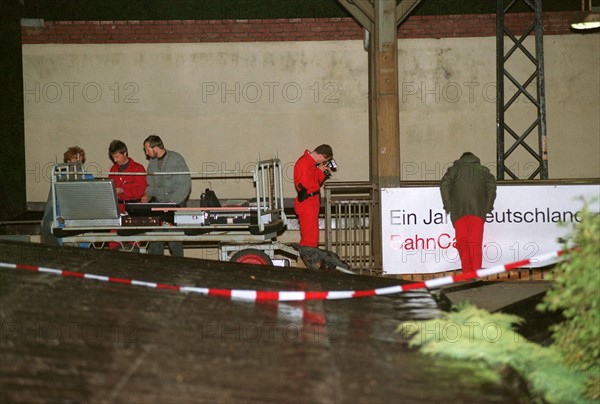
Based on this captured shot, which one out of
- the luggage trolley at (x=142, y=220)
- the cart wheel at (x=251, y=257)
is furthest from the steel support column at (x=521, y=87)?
the luggage trolley at (x=142, y=220)

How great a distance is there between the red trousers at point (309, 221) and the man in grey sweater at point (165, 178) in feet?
5.58

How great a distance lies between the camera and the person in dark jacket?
11.4m

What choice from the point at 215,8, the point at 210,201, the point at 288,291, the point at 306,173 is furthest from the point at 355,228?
the point at 215,8

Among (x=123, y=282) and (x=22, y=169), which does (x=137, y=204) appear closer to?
(x=123, y=282)

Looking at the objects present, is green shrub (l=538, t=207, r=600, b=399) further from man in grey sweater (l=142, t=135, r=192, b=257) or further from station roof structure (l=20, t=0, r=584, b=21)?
station roof structure (l=20, t=0, r=584, b=21)

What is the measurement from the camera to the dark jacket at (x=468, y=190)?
11.4 meters

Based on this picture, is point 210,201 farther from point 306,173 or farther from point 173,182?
point 306,173

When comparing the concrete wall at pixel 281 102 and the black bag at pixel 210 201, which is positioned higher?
the concrete wall at pixel 281 102

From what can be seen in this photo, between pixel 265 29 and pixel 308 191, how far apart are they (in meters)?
6.83

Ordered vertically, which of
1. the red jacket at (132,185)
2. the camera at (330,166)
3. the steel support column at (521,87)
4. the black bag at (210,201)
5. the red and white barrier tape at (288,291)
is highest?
the steel support column at (521,87)

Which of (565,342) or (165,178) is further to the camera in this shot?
(165,178)

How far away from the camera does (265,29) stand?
17516 mm

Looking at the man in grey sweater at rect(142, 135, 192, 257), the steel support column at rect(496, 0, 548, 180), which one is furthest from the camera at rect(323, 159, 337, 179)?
the steel support column at rect(496, 0, 548, 180)

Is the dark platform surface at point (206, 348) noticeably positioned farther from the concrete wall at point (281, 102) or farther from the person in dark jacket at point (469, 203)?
the concrete wall at point (281, 102)
